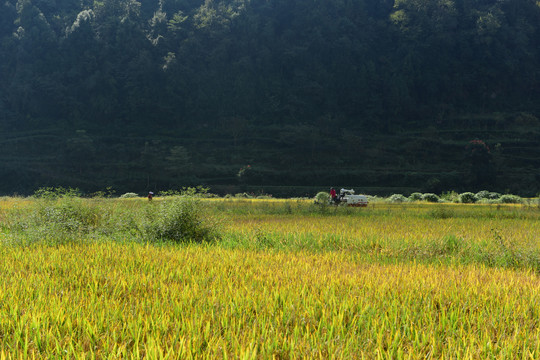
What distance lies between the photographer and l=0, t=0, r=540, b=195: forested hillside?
204 feet

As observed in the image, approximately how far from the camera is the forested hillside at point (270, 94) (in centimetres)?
6209

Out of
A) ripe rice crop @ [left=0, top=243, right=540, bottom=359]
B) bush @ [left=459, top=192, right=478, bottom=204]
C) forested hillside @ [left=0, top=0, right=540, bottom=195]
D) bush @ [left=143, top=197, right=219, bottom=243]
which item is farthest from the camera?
forested hillside @ [left=0, top=0, right=540, bottom=195]

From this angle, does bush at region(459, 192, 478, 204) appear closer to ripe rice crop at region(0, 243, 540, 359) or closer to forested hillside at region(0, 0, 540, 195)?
forested hillside at region(0, 0, 540, 195)

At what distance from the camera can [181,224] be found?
10.2m

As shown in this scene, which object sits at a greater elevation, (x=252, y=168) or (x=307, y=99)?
(x=307, y=99)

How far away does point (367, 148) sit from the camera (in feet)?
234

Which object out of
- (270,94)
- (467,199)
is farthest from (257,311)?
(270,94)

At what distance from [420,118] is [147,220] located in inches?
3363

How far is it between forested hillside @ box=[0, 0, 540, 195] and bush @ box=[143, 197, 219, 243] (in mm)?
45013

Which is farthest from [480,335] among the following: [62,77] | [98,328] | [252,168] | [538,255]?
[62,77]

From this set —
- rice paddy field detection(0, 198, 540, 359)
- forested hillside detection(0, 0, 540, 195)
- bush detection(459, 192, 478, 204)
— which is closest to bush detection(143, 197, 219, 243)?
rice paddy field detection(0, 198, 540, 359)

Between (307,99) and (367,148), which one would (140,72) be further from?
(367,148)

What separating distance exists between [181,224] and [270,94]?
8145cm

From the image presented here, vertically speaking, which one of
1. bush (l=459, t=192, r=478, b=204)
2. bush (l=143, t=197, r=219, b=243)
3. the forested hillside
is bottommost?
bush (l=459, t=192, r=478, b=204)
